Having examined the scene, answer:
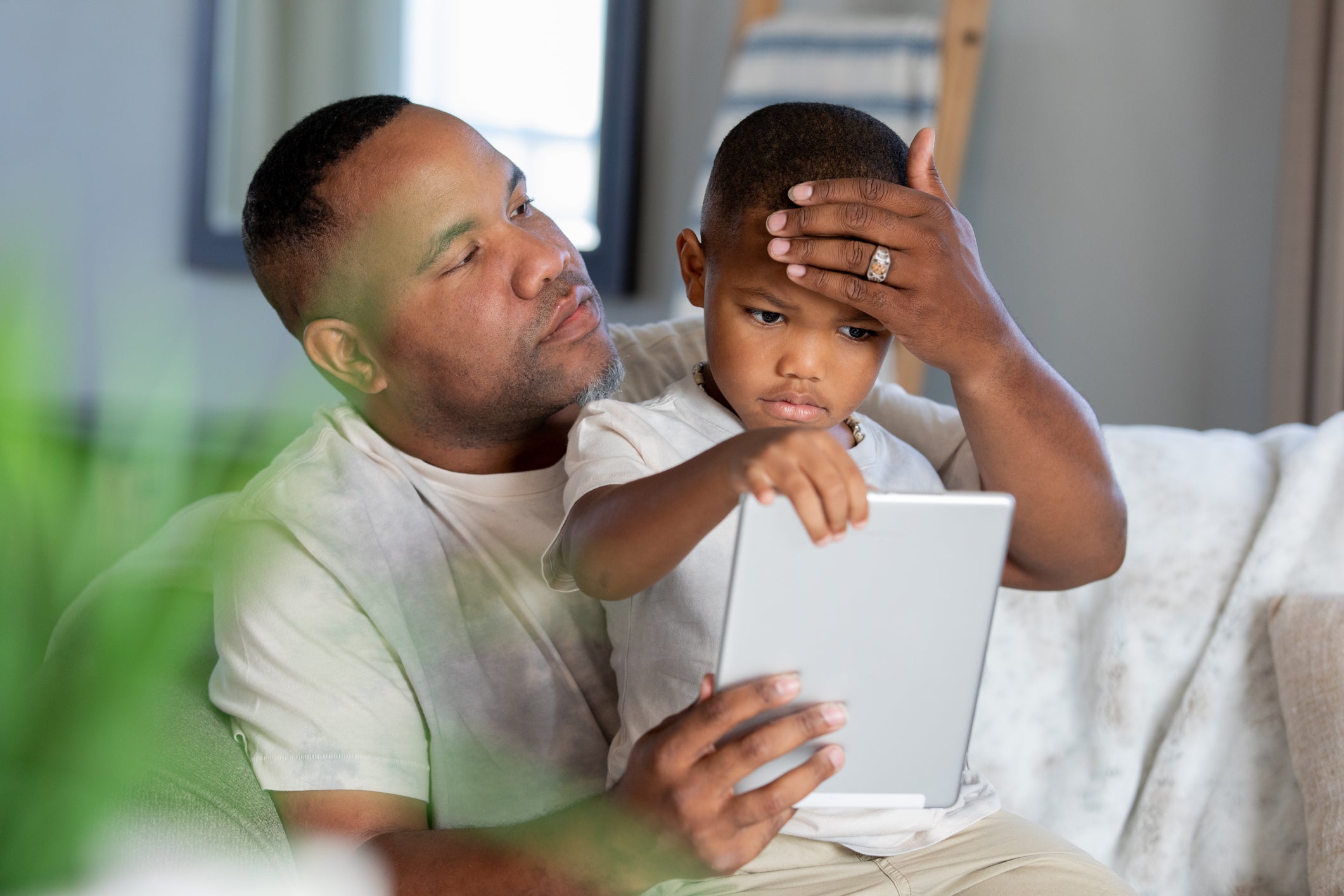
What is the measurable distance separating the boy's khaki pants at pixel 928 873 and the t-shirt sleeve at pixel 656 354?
0.56 meters

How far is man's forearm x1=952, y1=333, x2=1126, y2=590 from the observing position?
104cm

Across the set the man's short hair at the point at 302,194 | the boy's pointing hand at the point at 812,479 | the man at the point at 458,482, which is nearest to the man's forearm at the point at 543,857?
the man at the point at 458,482

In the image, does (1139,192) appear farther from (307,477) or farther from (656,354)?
(307,477)

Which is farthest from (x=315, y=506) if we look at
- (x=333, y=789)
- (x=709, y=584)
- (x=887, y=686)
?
(x=887, y=686)

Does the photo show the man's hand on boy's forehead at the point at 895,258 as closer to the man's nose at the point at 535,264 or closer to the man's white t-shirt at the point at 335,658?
the man's nose at the point at 535,264

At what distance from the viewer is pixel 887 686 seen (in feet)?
2.59

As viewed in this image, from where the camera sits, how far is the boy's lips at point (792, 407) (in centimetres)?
102

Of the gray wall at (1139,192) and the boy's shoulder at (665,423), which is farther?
the gray wall at (1139,192)

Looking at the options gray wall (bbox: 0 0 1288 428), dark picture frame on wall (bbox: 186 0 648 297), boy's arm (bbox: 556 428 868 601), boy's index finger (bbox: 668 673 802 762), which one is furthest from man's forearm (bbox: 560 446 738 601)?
dark picture frame on wall (bbox: 186 0 648 297)

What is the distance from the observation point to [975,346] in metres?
1.00

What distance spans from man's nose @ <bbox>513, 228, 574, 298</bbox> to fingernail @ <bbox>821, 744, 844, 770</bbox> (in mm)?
595

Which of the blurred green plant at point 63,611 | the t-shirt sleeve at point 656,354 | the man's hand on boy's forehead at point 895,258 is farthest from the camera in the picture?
the t-shirt sleeve at point 656,354

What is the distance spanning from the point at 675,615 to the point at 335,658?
321 millimetres

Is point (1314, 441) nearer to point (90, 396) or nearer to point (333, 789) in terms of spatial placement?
point (333, 789)
